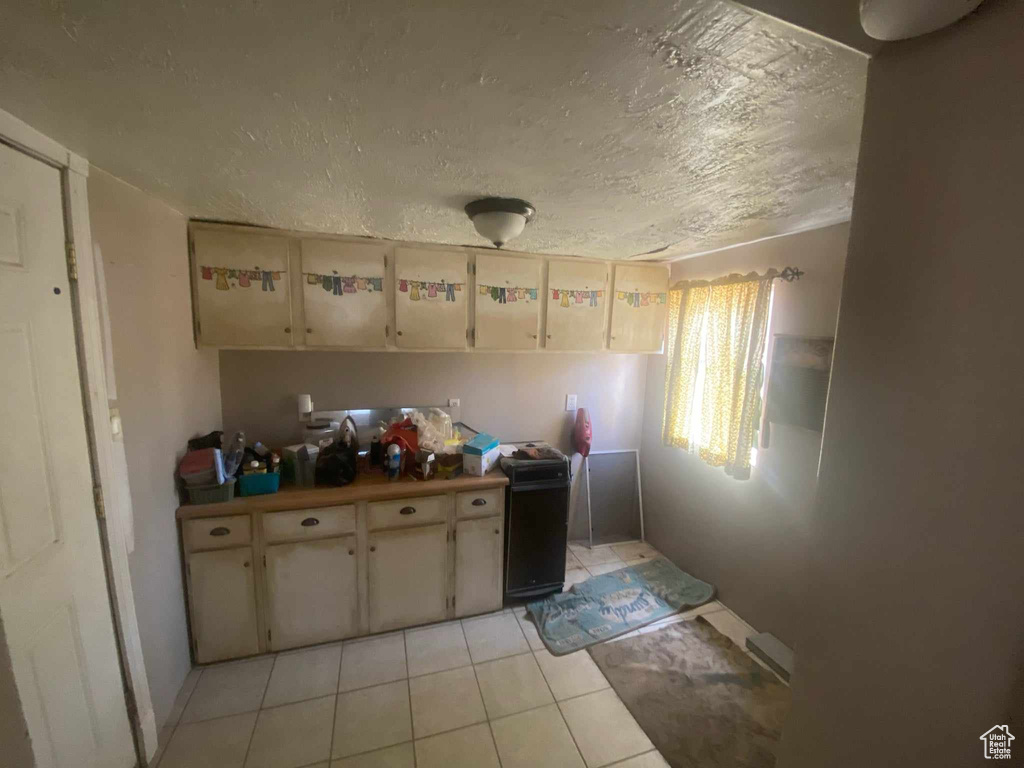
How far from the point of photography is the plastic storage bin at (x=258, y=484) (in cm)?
196

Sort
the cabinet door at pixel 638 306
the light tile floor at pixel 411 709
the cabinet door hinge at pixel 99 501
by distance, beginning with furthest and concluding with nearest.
Answer: the cabinet door at pixel 638 306 → the light tile floor at pixel 411 709 → the cabinet door hinge at pixel 99 501

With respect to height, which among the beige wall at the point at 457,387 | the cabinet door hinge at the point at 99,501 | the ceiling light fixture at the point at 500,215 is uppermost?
the ceiling light fixture at the point at 500,215

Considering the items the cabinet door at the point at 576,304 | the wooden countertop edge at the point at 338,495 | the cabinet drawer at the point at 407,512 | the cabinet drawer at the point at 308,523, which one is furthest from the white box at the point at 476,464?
the cabinet door at the point at 576,304

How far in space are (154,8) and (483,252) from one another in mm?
1837

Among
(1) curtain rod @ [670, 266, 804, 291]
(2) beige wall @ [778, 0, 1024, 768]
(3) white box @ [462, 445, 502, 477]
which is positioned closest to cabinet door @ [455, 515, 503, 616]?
(3) white box @ [462, 445, 502, 477]

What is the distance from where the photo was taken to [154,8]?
24.9 inches

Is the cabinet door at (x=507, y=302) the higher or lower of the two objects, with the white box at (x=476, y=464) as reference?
higher

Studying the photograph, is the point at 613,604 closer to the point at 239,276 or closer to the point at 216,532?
the point at 216,532

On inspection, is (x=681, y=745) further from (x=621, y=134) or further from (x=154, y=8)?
(x=154, y=8)

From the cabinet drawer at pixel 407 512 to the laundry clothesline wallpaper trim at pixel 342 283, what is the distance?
1.20 meters

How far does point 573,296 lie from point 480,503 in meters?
1.46

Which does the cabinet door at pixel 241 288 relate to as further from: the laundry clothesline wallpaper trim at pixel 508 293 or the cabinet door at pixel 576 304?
the cabinet door at pixel 576 304

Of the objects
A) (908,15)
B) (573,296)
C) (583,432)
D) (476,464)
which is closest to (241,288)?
(476,464)

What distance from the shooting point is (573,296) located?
2615 millimetres
